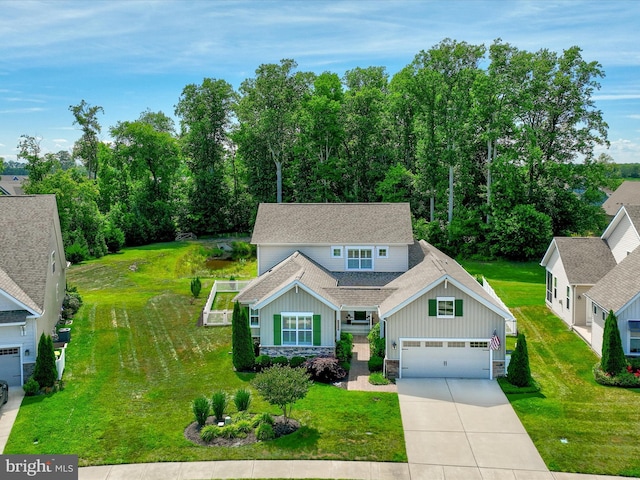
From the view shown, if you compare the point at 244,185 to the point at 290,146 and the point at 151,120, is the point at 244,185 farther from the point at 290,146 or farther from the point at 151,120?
the point at 151,120

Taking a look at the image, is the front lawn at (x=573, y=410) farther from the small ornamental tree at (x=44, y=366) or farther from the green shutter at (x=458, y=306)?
the small ornamental tree at (x=44, y=366)

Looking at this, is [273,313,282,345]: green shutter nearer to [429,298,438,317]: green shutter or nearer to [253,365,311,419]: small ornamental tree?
[253,365,311,419]: small ornamental tree

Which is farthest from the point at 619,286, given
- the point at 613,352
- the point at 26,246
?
the point at 26,246

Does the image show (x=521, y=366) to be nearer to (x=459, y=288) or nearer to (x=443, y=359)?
(x=443, y=359)

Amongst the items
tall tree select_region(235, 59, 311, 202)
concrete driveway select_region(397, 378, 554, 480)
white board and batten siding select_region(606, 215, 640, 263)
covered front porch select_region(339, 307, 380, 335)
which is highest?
tall tree select_region(235, 59, 311, 202)

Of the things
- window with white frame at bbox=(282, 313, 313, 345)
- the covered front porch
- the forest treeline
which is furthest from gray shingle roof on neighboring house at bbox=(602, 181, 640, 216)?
window with white frame at bbox=(282, 313, 313, 345)
